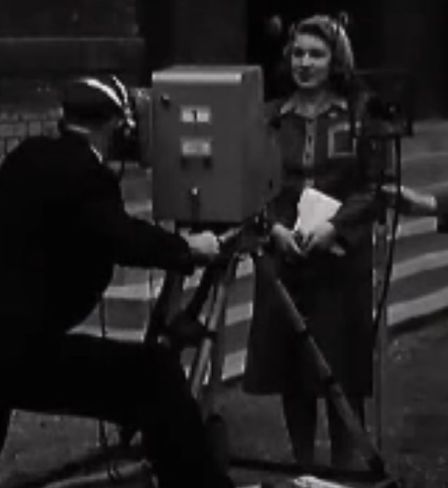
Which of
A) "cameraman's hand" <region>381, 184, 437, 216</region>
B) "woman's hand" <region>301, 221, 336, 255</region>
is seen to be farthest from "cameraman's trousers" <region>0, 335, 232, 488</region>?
"cameraman's hand" <region>381, 184, 437, 216</region>

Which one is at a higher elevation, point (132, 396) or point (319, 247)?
point (319, 247)

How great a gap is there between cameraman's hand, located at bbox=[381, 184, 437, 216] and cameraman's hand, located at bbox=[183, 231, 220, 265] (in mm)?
1182

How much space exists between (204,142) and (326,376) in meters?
1.10

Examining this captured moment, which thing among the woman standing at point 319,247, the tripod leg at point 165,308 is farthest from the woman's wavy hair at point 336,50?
the tripod leg at point 165,308

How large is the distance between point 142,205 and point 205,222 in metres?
4.81

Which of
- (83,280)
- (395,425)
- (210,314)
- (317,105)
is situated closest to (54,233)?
(83,280)

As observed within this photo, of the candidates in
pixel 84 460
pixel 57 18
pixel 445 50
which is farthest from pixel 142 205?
pixel 445 50

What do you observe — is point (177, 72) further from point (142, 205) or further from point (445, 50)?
point (445, 50)

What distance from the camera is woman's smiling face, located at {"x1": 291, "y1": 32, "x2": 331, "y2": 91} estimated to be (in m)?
6.18

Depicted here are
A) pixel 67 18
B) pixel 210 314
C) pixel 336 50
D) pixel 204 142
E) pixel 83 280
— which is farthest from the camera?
pixel 67 18

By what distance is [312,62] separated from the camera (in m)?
6.18

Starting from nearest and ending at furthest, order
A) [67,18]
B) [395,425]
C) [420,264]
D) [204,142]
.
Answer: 1. [204,142]
2. [395,425]
3. [67,18]
4. [420,264]

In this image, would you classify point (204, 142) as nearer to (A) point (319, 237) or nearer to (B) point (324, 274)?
(A) point (319, 237)

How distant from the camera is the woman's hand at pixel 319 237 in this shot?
6.07 m
